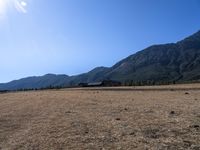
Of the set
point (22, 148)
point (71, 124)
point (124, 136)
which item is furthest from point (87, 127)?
point (22, 148)

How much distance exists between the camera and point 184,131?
42.9 feet

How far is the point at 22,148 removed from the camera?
12.0 m

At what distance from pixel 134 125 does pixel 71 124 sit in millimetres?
3671

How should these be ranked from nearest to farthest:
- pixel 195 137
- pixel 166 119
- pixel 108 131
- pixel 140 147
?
pixel 140 147 → pixel 195 137 → pixel 108 131 → pixel 166 119

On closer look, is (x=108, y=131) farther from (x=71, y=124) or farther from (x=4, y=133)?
(x=4, y=133)

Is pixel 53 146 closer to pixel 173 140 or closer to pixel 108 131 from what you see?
pixel 108 131

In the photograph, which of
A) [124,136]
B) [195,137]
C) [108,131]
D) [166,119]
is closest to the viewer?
[195,137]

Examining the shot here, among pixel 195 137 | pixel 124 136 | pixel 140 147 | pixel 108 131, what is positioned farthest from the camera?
pixel 108 131

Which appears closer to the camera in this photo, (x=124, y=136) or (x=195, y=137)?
(x=195, y=137)

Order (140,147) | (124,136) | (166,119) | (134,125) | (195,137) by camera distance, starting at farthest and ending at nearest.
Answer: (166,119), (134,125), (124,136), (195,137), (140,147)

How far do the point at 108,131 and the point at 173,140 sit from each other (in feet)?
11.5

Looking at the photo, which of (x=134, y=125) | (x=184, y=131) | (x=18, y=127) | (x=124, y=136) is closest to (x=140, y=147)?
(x=124, y=136)

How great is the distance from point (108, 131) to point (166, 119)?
3.85m

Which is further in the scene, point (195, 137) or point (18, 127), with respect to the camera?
point (18, 127)
